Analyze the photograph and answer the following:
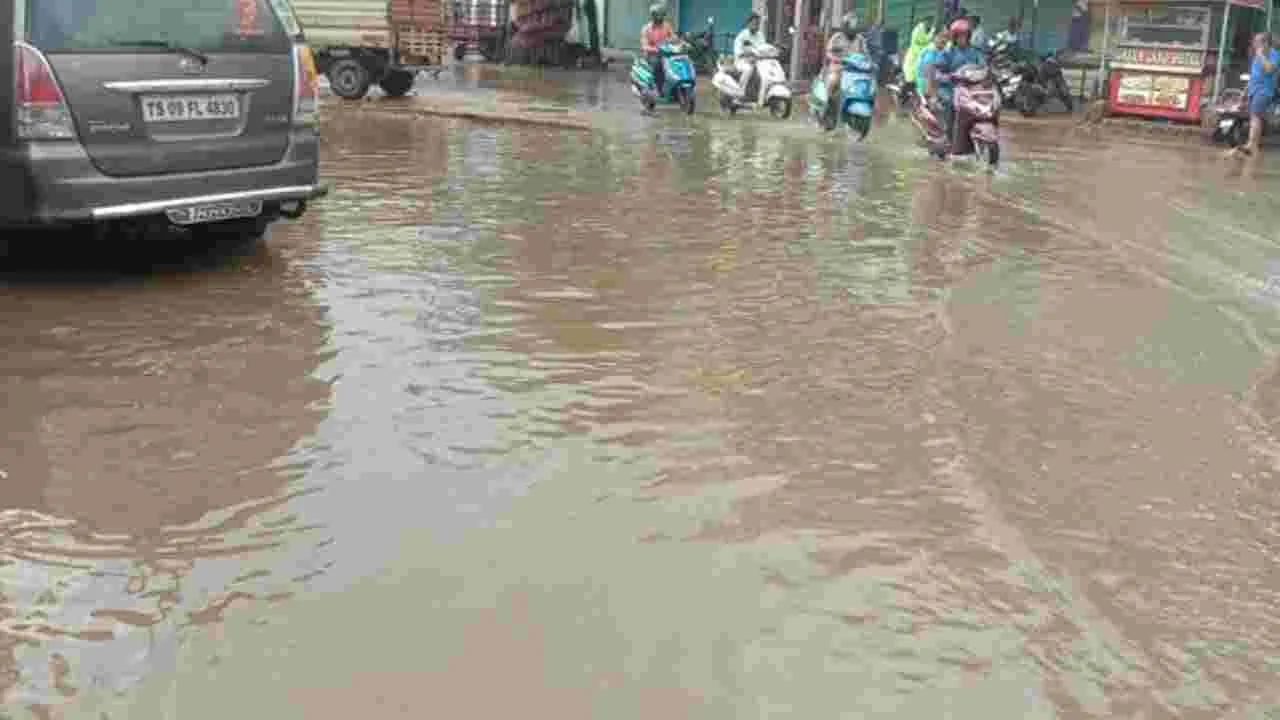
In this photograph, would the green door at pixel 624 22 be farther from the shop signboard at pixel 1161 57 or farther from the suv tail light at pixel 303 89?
the suv tail light at pixel 303 89

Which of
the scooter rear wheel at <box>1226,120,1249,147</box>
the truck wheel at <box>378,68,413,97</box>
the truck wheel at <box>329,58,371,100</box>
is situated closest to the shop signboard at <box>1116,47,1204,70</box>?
the scooter rear wheel at <box>1226,120,1249,147</box>

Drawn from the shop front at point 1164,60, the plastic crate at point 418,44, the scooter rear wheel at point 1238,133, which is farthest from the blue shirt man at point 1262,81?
the plastic crate at point 418,44

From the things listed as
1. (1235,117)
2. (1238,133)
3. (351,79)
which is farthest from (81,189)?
(351,79)

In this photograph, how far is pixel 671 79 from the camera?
19.2 m

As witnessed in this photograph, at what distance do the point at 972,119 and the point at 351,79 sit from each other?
35.9ft

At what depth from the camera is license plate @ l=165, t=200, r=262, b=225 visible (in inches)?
265

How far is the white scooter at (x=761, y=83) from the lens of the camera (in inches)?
736

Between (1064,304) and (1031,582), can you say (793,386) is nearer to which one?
(1031,582)

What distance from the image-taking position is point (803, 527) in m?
4.20

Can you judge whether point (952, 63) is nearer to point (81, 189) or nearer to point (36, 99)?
point (81, 189)

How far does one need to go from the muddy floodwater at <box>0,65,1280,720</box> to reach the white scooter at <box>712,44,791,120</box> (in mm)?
10064

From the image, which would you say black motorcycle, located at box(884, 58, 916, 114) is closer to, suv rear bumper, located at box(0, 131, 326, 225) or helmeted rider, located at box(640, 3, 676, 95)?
helmeted rider, located at box(640, 3, 676, 95)

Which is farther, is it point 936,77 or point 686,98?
point 686,98

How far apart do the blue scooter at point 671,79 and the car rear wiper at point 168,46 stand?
1281 centimetres
